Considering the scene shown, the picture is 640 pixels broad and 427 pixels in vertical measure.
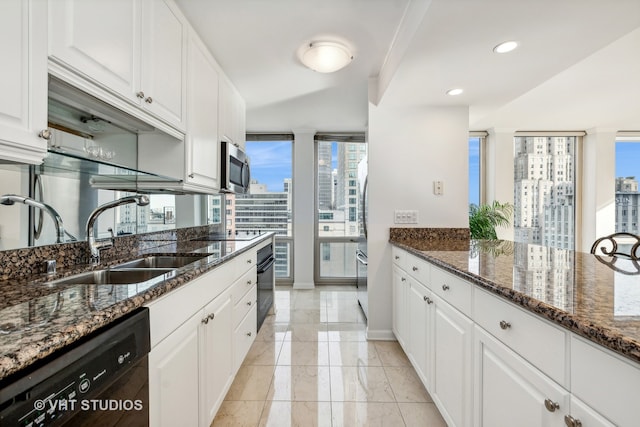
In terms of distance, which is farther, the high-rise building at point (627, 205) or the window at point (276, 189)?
the window at point (276, 189)

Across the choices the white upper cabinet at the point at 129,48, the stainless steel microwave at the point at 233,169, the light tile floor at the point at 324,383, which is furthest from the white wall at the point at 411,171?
the white upper cabinet at the point at 129,48

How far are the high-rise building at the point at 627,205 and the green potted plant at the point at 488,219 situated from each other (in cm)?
165

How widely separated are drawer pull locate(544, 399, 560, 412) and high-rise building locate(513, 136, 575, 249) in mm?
4183

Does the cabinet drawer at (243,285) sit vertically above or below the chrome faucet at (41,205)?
below

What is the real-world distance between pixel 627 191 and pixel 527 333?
16.9 ft

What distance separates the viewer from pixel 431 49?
5.56ft

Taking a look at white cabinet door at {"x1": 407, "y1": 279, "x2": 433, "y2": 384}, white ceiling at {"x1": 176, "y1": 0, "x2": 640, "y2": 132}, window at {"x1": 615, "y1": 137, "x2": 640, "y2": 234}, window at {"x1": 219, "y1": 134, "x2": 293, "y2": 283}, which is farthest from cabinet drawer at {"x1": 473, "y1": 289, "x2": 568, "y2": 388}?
window at {"x1": 615, "y1": 137, "x2": 640, "y2": 234}

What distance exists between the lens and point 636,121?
3.88 metres

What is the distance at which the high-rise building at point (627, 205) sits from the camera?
4.22 meters

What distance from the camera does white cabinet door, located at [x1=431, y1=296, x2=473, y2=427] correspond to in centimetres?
120

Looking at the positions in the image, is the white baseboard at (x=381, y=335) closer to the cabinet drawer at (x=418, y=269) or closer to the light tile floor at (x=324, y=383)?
the light tile floor at (x=324, y=383)

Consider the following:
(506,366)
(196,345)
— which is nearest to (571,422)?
(506,366)

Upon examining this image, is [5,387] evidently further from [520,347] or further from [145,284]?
[520,347]

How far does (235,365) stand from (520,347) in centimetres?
151
